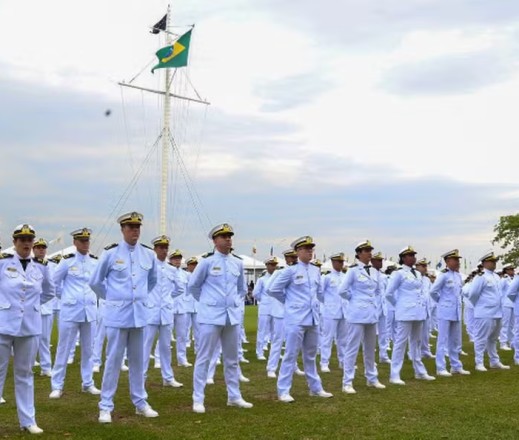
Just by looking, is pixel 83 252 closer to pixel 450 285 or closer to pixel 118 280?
pixel 118 280

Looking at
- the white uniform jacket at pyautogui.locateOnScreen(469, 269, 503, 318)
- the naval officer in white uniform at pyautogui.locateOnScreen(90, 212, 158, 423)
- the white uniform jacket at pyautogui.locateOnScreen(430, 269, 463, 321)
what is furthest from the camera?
the white uniform jacket at pyautogui.locateOnScreen(469, 269, 503, 318)

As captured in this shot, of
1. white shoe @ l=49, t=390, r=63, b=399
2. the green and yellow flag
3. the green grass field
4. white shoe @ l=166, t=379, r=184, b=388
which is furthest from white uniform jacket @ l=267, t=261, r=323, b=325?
the green and yellow flag

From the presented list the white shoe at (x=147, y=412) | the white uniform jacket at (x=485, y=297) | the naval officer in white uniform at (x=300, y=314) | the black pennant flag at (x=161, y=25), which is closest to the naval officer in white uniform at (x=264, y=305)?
the white uniform jacket at (x=485, y=297)

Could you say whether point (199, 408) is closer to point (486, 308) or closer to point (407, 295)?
point (407, 295)

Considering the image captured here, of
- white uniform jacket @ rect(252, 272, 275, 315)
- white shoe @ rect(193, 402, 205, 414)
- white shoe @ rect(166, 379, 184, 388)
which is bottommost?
white shoe @ rect(166, 379, 184, 388)

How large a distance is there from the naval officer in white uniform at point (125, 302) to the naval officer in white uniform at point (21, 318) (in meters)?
0.87

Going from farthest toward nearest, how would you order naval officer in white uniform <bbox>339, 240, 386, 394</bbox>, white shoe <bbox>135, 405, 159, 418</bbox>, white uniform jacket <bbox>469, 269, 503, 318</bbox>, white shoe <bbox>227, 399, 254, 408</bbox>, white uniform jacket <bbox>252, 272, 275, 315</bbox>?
white uniform jacket <bbox>252, 272, 275, 315</bbox> < white uniform jacket <bbox>469, 269, 503, 318</bbox> < naval officer in white uniform <bbox>339, 240, 386, 394</bbox> < white shoe <bbox>227, 399, 254, 408</bbox> < white shoe <bbox>135, 405, 159, 418</bbox>

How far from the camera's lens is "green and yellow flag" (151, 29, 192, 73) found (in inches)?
1158

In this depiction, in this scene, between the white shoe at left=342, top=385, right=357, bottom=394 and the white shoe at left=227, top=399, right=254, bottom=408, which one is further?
the white shoe at left=342, top=385, right=357, bottom=394

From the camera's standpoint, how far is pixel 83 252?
33.7 feet

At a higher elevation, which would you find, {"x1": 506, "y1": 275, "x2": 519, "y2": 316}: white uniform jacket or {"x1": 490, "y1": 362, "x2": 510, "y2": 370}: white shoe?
{"x1": 506, "y1": 275, "x2": 519, "y2": 316}: white uniform jacket

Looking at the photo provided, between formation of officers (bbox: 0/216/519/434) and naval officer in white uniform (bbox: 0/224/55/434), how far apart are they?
1 centimetres

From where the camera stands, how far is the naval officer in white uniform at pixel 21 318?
7109 millimetres

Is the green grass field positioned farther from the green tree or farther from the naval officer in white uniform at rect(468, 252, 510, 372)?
the green tree
